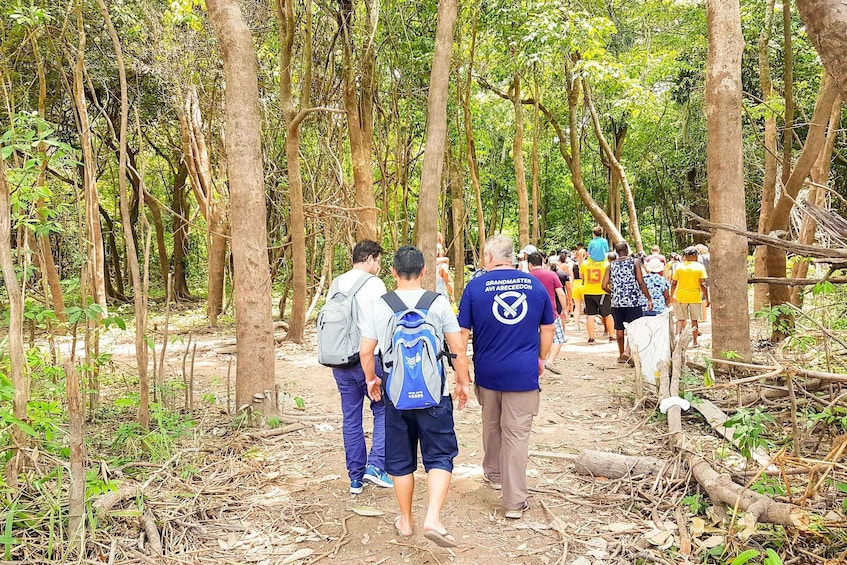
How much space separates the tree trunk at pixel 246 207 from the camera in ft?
18.3

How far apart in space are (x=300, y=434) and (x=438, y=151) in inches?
119

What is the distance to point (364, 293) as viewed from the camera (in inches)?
162

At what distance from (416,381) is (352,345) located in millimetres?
972

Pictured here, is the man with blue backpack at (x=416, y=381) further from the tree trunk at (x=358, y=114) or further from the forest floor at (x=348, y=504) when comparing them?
the tree trunk at (x=358, y=114)

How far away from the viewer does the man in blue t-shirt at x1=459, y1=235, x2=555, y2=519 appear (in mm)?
3967

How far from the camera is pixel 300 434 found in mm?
5727

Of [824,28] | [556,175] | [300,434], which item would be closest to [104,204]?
[556,175]

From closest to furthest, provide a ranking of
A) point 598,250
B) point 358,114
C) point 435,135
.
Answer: point 435,135 < point 598,250 < point 358,114

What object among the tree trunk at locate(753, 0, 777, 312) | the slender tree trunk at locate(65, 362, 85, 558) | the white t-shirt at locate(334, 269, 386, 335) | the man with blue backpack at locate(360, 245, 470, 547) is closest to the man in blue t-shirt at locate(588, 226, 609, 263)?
the tree trunk at locate(753, 0, 777, 312)

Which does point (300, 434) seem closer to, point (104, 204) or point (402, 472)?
point (402, 472)

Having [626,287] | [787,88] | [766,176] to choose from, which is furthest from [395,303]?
[766,176]

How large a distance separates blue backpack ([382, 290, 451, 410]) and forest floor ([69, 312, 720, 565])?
94 cm

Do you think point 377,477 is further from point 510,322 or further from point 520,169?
point 520,169

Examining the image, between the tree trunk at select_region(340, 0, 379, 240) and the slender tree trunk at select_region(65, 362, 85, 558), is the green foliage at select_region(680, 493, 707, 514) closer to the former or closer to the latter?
the slender tree trunk at select_region(65, 362, 85, 558)
